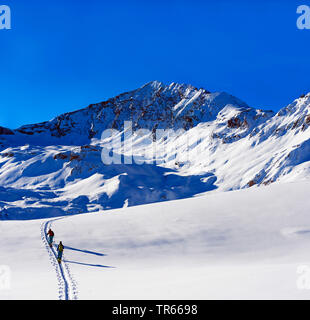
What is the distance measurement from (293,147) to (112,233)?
119754 mm

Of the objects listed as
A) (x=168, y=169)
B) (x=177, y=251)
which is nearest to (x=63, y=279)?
(x=177, y=251)

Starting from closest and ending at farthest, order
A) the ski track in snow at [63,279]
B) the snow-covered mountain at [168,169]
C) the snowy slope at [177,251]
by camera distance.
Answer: the ski track in snow at [63,279]
the snowy slope at [177,251]
the snow-covered mountain at [168,169]

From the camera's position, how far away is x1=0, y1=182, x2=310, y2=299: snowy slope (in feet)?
41.7

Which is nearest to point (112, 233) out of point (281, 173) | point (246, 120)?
point (281, 173)

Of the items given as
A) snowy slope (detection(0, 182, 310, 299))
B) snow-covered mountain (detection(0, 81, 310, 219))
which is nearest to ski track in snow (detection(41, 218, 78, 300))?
snowy slope (detection(0, 182, 310, 299))

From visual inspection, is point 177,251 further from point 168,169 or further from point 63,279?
point 168,169

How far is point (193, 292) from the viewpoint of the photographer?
475 inches

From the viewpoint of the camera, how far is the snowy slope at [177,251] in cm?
1270

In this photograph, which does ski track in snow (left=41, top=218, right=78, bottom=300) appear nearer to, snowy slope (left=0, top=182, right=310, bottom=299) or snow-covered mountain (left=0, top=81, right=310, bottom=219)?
snowy slope (left=0, top=182, right=310, bottom=299)

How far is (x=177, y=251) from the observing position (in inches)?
858

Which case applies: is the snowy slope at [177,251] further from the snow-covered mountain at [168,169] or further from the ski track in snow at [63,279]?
the snow-covered mountain at [168,169]

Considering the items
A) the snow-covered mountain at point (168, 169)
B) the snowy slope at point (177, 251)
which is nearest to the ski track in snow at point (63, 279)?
the snowy slope at point (177, 251)

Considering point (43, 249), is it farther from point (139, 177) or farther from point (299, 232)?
point (139, 177)
